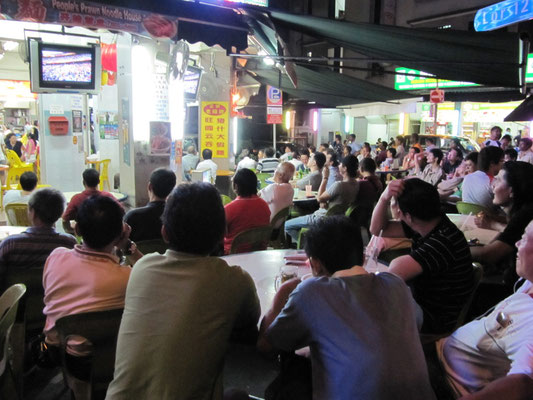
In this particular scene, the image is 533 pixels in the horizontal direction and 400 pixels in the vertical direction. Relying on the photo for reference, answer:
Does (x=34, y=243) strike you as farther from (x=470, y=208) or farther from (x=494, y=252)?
(x=470, y=208)

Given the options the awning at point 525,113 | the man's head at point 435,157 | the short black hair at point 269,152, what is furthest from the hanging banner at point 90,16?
the awning at point 525,113

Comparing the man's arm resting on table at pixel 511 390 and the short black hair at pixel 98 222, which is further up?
the short black hair at pixel 98 222

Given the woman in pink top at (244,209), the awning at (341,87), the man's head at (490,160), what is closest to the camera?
the woman in pink top at (244,209)

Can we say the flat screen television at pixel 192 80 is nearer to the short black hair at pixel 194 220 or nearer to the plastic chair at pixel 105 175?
the plastic chair at pixel 105 175

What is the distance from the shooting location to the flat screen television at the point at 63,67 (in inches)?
250

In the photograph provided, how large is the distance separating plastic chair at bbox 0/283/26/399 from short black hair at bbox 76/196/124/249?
0.37m

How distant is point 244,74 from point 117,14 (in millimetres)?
10564

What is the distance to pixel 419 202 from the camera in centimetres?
233

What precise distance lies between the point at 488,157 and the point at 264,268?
3.54 meters

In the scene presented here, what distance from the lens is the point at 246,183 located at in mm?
3928

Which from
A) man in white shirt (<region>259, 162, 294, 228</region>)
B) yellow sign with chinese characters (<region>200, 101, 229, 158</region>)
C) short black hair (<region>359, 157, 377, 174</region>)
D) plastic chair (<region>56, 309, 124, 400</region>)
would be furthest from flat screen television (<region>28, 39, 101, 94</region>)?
plastic chair (<region>56, 309, 124, 400</region>)

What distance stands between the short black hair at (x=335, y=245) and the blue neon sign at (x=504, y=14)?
3.52 meters

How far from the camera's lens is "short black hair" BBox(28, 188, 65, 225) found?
9.03ft

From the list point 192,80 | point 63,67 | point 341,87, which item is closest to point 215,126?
point 192,80
